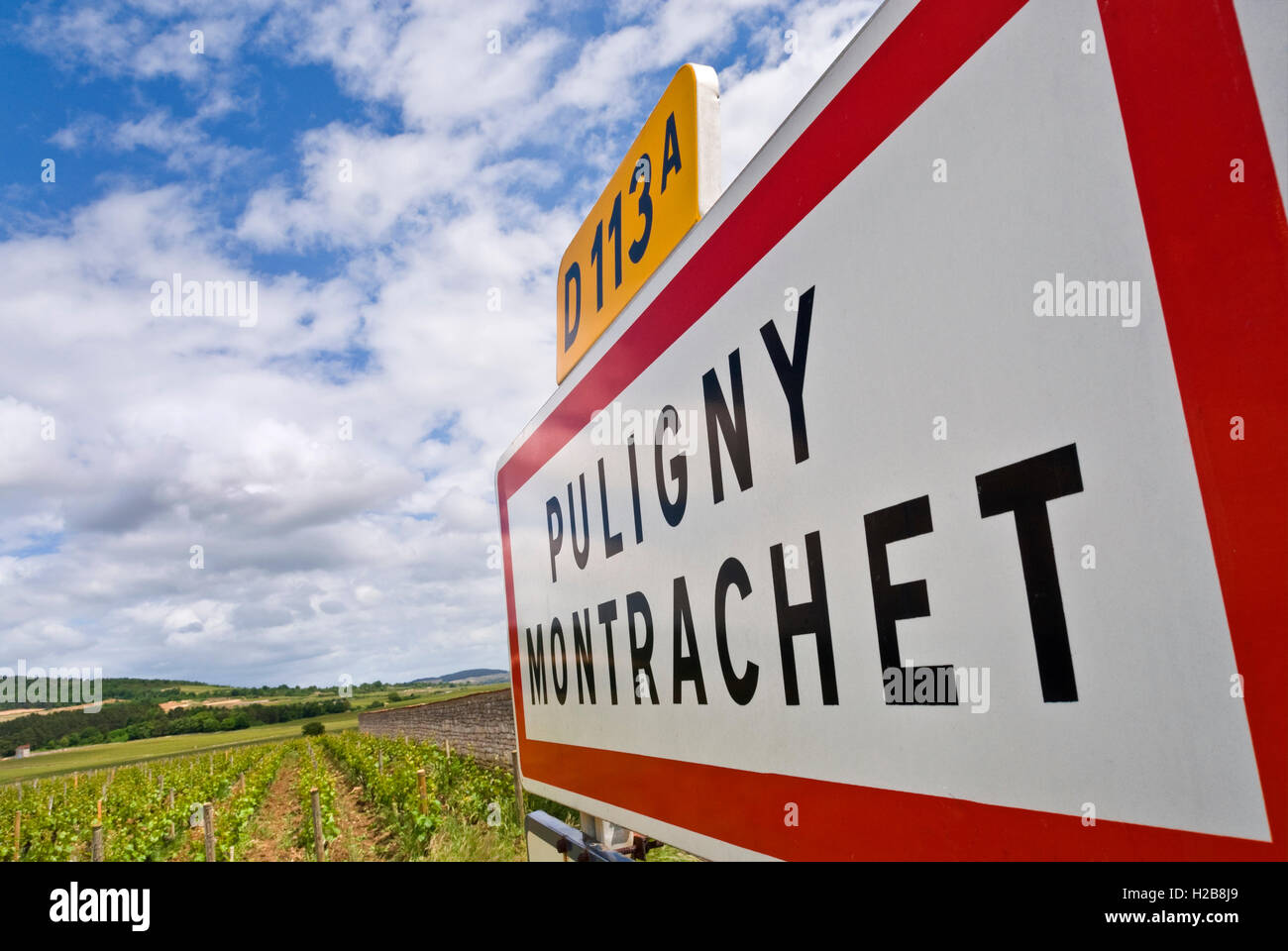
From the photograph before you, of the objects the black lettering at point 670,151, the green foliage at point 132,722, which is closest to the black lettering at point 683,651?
the black lettering at point 670,151

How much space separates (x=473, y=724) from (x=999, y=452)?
21.7 m

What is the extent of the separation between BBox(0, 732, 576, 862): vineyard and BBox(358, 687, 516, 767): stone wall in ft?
1.52

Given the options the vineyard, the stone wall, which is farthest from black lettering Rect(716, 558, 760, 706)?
the stone wall

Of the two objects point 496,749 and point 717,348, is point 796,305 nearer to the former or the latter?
point 717,348

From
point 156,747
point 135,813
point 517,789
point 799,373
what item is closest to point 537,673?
point 799,373

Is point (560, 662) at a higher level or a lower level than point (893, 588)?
lower

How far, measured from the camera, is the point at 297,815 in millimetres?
21328

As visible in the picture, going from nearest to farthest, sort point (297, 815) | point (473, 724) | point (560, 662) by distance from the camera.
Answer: point (560, 662) → point (473, 724) → point (297, 815)

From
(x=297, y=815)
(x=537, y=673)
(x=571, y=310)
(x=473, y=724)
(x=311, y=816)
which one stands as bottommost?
(x=297, y=815)

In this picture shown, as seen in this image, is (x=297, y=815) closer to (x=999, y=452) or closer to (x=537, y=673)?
(x=537, y=673)

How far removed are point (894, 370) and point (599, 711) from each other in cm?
138

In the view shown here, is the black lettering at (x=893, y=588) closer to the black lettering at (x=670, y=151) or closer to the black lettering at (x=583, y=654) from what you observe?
the black lettering at (x=670, y=151)

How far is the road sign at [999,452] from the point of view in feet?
2.07
